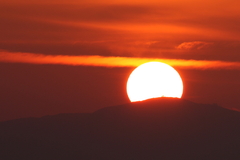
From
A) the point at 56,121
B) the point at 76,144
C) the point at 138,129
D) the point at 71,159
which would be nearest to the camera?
the point at 71,159

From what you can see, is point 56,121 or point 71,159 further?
point 56,121

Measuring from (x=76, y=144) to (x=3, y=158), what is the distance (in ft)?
13.9

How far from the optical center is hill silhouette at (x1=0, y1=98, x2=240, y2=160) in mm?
31203

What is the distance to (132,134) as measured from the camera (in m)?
33.8

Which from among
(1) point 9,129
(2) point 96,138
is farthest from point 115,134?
(1) point 9,129

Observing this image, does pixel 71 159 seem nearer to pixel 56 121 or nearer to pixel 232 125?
pixel 56 121

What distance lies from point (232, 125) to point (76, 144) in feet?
31.8

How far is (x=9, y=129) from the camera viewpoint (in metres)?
35.2

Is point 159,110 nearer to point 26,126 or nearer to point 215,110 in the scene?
point 215,110

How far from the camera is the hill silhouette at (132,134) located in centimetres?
3120

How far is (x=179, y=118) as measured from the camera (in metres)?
35.4

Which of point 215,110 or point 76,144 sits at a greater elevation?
point 215,110

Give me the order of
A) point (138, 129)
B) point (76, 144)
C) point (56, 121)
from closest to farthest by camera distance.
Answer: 1. point (76, 144)
2. point (138, 129)
3. point (56, 121)

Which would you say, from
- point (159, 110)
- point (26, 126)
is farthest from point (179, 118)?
point (26, 126)
